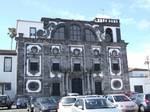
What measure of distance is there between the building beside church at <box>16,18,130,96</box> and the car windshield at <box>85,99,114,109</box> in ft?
106

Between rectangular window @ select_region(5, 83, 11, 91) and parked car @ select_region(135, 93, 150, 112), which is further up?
rectangular window @ select_region(5, 83, 11, 91)

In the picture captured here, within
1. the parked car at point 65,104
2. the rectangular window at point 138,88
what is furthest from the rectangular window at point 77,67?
the parked car at point 65,104

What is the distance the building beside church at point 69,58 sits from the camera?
47938 millimetres

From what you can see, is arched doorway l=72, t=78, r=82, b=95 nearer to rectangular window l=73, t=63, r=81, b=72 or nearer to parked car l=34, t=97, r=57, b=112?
rectangular window l=73, t=63, r=81, b=72

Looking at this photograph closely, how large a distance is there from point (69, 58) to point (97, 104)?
35066 mm

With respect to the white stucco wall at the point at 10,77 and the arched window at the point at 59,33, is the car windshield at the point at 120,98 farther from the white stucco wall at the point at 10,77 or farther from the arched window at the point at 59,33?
the arched window at the point at 59,33

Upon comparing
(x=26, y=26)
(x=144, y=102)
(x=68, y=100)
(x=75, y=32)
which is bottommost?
(x=144, y=102)

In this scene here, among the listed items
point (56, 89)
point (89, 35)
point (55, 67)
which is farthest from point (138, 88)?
point (55, 67)

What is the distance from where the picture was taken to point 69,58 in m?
50.2

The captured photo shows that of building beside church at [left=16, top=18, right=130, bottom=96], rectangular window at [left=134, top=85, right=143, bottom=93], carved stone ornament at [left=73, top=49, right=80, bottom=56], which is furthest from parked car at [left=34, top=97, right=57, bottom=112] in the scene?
rectangular window at [left=134, top=85, right=143, bottom=93]

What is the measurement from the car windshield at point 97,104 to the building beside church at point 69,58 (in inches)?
1269

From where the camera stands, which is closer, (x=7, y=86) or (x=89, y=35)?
(x=7, y=86)

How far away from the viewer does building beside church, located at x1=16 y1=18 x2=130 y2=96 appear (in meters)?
47.9

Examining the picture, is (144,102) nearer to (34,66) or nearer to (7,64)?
(34,66)
